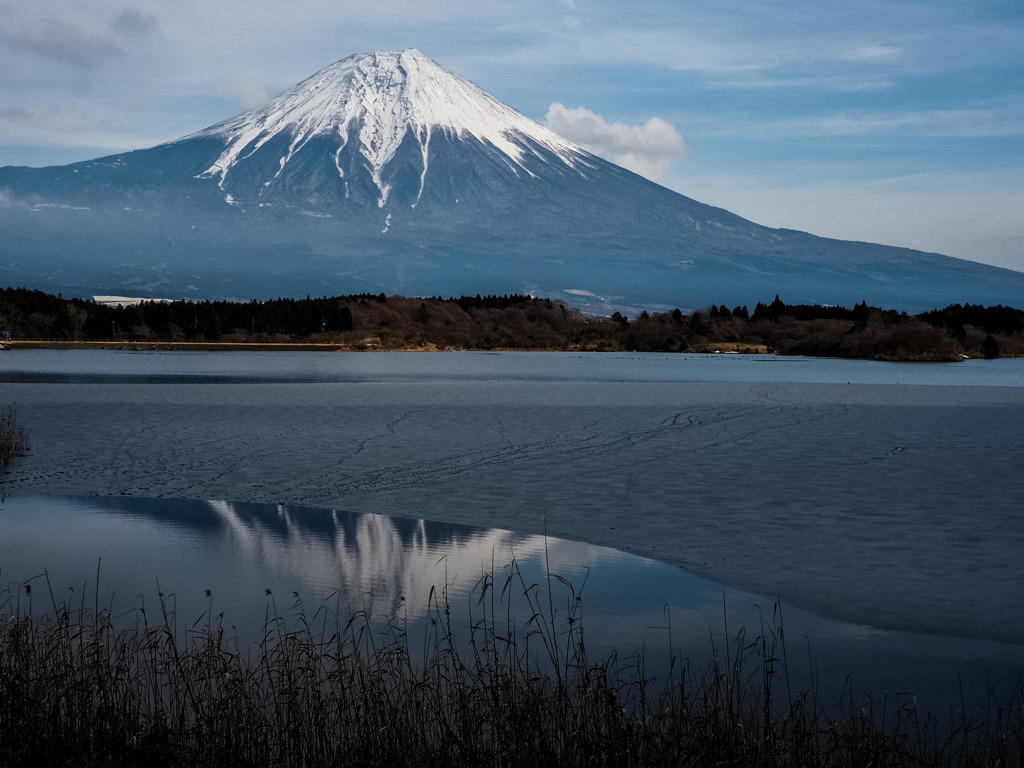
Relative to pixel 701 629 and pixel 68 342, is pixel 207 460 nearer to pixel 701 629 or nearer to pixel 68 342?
pixel 701 629

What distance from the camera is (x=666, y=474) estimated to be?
17.7m

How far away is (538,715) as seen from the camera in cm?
583

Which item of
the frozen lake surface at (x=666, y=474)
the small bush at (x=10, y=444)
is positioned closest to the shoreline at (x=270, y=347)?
the frozen lake surface at (x=666, y=474)

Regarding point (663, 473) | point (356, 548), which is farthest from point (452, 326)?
point (356, 548)

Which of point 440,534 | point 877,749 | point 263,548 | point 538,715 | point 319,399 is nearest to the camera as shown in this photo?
point 877,749

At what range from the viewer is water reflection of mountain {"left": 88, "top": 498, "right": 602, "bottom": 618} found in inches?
390

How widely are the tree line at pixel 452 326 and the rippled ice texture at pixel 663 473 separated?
93523 millimetres

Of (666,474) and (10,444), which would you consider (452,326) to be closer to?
(10,444)

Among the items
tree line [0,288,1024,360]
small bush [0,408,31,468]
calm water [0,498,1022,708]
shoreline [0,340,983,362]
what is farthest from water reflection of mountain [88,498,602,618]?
tree line [0,288,1024,360]

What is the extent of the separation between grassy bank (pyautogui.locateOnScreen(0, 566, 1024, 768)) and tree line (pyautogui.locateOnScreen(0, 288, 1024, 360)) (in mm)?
115505

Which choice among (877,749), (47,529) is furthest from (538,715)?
(47,529)

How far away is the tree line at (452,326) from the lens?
132 metres

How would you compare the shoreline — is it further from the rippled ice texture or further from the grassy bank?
the grassy bank

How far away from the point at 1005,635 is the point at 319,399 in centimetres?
2968
